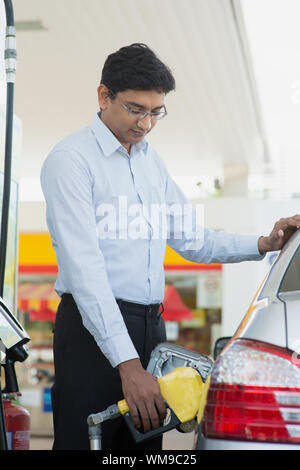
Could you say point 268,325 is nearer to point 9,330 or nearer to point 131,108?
point 9,330

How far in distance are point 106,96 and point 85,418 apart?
957mm

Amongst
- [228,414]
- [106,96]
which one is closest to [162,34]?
[106,96]

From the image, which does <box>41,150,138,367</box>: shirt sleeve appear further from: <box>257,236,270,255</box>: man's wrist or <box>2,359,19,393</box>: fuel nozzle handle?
<box>257,236,270,255</box>: man's wrist

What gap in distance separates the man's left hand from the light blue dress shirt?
0.09 metres

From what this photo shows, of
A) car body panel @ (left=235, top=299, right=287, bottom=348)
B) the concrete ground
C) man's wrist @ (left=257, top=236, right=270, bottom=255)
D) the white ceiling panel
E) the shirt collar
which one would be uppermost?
the white ceiling panel

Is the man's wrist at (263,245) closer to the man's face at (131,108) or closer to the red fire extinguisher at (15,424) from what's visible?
the man's face at (131,108)

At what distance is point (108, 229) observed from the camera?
1991 millimetres

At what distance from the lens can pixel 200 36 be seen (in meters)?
6.08

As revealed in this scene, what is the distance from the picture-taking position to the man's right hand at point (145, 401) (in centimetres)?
165

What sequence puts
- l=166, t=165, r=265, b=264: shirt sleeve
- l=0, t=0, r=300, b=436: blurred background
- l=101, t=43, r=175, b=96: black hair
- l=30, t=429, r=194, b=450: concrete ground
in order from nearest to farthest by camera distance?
l=101, t=43, r=175, b=96: black hair < l=166, t=165, r=265, b=264: shirt sleeve < l=0, t=0, r=300, b=436: blurred background < l=30, t=429, r=194, b=450: concrete ground

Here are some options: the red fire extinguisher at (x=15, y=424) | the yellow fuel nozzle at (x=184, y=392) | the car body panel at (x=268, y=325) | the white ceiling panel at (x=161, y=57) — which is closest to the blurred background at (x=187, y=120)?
the white ceiling panel at (x=161, y=57)

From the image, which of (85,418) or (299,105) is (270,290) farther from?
(299,105)

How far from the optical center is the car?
4.13ft

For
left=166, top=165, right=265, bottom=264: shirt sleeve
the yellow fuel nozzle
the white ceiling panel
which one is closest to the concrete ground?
the white ceiling panel
